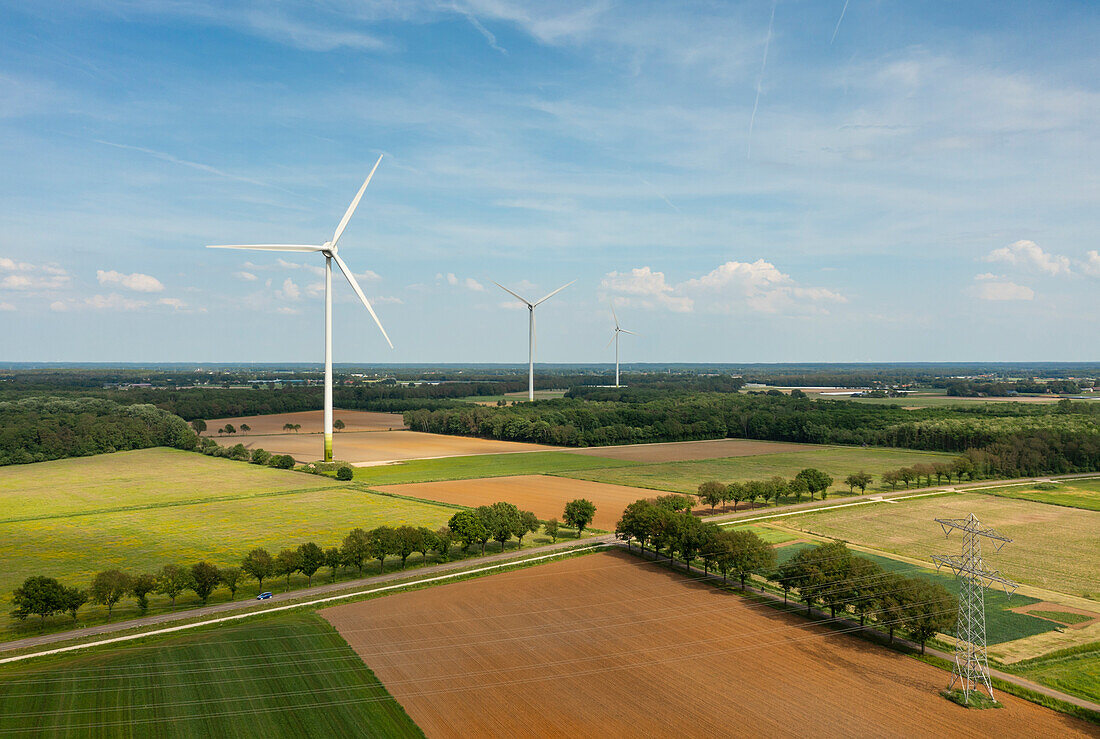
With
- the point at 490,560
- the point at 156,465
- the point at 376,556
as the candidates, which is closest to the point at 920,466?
the point at 490,560

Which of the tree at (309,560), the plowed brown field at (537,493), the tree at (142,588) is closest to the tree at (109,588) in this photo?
the tree at (142,588)

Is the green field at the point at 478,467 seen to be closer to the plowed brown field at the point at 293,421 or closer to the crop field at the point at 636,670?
the crop field at the point at 636,670

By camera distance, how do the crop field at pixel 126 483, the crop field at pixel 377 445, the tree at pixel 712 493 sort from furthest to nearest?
the crop field at pixel 377 445, the crop field at pixel 126 483, the tree at pixel 712 493

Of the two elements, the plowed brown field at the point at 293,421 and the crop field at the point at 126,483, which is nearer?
the crop field at the point at 126,483

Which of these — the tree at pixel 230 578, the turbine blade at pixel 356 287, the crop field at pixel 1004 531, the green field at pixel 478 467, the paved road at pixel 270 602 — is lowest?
the green field at pixel 478 467

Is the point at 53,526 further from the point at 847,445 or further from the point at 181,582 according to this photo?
the point at 847,445

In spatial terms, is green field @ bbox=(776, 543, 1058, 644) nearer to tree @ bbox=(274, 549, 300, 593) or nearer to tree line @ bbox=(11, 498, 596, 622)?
tree line @ bbox=(11, 498, 596, 622)
